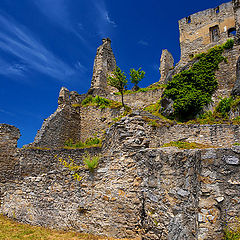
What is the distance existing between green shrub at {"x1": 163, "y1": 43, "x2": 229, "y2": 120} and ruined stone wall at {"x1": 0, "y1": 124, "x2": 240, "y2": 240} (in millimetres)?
11299

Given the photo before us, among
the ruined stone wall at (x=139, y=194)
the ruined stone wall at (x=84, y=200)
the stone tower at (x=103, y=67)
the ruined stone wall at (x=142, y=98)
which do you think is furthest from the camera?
the stone tower at (x=103, y=67)

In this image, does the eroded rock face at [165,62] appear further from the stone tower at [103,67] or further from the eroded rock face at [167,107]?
the eroded rock face at [167,107]

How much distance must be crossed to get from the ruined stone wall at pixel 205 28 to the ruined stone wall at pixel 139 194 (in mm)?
25261

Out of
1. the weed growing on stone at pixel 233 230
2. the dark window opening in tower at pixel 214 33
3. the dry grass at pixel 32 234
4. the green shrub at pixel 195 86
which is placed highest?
the dark window opening in tower at pixel 214 33

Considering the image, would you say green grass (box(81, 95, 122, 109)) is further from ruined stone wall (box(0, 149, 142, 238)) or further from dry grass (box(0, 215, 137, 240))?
dry grass (box(0, 215, 137, 240))

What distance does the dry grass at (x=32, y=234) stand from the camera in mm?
7351

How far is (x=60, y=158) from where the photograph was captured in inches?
600

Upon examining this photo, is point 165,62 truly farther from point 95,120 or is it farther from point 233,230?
point 233,230

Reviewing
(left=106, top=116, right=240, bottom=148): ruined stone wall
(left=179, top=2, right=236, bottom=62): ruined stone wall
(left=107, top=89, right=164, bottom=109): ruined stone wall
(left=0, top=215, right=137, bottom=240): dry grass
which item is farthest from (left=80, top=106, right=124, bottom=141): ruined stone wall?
(left=179, top=2, right=236, bottom=62): ruined stone wall

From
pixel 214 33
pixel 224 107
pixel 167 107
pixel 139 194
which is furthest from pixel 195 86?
pixel 139 194

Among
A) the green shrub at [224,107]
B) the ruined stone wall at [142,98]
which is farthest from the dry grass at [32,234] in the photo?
the ruined stone wall at [142,98]

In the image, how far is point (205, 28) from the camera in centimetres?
3075

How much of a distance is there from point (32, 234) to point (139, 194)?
437 cm

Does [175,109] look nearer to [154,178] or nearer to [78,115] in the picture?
[78,115]
